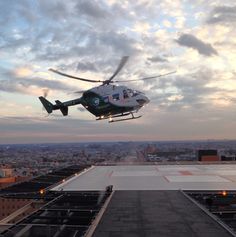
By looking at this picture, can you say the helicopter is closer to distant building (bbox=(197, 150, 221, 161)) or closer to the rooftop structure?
the rooftop structure

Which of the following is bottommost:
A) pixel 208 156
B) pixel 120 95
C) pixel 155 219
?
pixel 155 219

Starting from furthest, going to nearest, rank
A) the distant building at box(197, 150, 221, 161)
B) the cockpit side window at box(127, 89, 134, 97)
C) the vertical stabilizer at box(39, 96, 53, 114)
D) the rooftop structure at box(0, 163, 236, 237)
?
the distant building at box(197, 150, 221, 161), the vertical stabilizer at box(39, 96, 53, 114), the cockpit side window at box(127, 89, 134, 97), the rooftop structure at box(0, 163, 236, 237)

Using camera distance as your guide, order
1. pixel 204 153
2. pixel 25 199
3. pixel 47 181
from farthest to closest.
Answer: pixel 204 153, pixel 47 181, pixel 25 199

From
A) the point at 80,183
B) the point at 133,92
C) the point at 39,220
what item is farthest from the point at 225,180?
the point at 39,220

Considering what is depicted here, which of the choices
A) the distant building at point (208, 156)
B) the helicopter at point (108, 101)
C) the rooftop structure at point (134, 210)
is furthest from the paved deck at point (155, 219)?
the distant building at point (208, 156)

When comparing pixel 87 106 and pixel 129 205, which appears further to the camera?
pixel 129 205

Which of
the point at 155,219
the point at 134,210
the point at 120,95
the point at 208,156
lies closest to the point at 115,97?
the point at 120,95

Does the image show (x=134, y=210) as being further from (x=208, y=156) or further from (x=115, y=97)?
(x=208, y=156)

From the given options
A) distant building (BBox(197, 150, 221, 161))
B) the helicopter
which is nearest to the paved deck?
the helicopter

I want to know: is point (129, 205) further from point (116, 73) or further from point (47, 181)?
point (47, 181)
